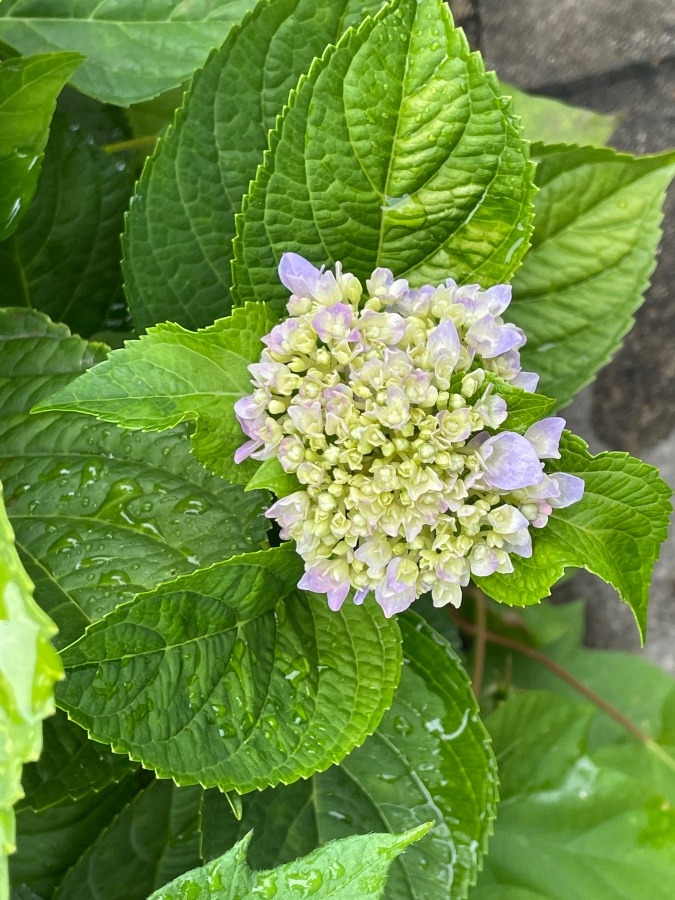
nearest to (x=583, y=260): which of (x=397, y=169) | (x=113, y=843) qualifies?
(x=397, y=169)

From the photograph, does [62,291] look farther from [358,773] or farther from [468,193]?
[358,773]

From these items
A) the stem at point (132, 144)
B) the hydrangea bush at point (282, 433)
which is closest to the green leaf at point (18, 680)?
the hydrangea bush at point (282, 433)

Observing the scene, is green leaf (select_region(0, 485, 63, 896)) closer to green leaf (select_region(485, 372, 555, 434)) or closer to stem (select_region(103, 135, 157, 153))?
green leaf (select_region(485, 372, 555, 434))

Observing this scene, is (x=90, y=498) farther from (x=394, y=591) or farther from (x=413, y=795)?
(x=413, y=795)

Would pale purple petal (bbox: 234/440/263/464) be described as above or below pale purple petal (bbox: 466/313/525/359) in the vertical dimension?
below

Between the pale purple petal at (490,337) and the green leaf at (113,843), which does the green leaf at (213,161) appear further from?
the green leaf at (113,843)

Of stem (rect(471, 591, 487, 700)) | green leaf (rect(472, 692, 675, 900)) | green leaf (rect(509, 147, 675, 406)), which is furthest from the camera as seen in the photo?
stem (rect(471, 591, 487, 700))

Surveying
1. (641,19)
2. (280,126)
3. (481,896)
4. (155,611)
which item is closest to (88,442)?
(155,611)

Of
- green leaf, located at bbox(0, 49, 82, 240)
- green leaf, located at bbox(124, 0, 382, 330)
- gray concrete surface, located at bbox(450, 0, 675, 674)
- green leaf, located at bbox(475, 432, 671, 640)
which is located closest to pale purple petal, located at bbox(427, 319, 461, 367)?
green leaf, located at bbox(475, 432, 671, 640)
